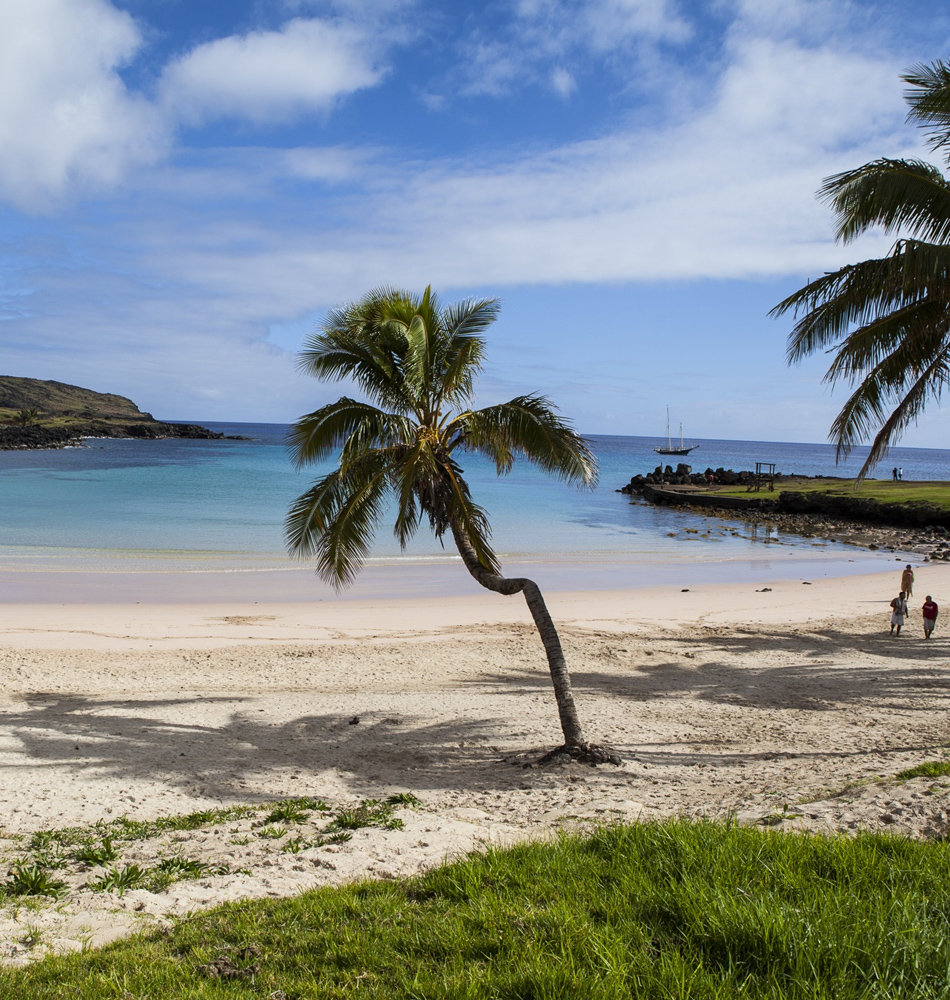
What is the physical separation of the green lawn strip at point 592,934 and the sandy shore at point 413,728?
0.70 metres

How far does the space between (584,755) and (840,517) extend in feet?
135

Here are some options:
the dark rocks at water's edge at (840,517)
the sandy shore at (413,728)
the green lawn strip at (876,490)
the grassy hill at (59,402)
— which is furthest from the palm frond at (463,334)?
the grassy hill at (59,402)

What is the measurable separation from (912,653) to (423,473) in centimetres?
1096

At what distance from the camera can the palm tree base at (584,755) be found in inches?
324

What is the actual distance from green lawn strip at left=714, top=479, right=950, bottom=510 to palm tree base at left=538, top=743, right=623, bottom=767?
3474 centimetres

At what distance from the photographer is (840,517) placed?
44125 millimetres

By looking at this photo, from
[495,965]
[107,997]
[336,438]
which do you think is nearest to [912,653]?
[336,438]

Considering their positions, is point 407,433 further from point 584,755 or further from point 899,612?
point 899,612

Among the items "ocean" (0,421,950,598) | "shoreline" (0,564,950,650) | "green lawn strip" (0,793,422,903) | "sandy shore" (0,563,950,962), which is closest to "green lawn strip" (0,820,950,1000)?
"sandy shore" (0,563,950,962)

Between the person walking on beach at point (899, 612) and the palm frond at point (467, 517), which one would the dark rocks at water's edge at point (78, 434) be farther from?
the person walking on beach at point (899, 612)

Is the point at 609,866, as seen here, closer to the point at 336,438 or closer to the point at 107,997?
the point at 107,997

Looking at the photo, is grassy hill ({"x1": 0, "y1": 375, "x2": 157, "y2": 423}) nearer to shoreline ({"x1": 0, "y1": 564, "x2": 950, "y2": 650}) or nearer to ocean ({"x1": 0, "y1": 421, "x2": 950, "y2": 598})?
ocean ({"x1": 0, "y1": 421, "x2": 950, "y2": 598})

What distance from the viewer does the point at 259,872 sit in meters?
4.81

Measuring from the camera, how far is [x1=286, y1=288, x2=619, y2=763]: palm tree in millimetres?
9391
